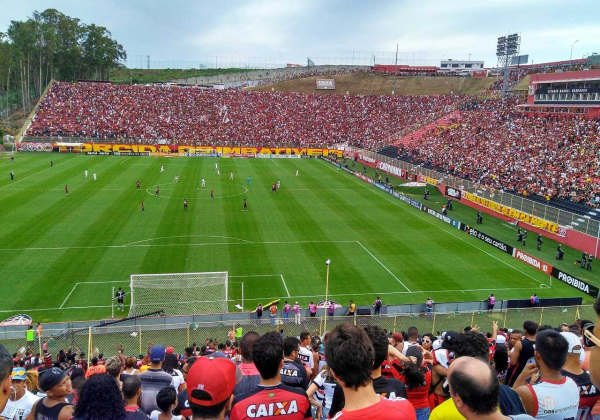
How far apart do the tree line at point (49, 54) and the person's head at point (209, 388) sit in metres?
110

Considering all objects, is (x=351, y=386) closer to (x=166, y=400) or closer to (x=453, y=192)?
(x=166, y=400)

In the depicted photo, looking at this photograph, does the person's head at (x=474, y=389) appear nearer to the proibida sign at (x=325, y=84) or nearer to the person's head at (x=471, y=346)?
the person's head at (x=471, y=346)

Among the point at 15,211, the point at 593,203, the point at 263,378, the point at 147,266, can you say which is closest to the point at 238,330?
the point at 147,266

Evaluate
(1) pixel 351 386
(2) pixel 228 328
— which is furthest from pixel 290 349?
(2) pixel 228 328

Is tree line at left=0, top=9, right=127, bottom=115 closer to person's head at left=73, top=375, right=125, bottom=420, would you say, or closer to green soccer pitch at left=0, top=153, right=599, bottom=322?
green soccer pitch at left=0, top=153, right=599, bottom=322

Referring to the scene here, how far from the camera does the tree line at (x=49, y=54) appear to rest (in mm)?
100750

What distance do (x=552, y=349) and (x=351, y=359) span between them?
2.57m

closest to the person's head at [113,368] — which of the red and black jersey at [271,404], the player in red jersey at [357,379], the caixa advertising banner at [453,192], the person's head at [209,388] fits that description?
the red and black jersey at [271,404]

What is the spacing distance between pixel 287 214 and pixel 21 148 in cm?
5511

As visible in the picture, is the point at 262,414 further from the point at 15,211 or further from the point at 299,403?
the point at 15,211

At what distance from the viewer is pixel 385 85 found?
122m

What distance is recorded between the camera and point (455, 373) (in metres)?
3.78

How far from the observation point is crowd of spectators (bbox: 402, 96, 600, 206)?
1654 inches

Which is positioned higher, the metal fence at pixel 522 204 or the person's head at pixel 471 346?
the person's head at pixel 471 346
